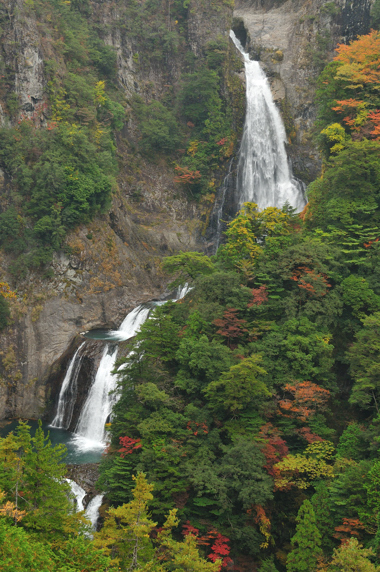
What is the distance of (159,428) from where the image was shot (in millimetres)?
15391

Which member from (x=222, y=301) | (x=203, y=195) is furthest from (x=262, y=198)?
(x=222, y=301)

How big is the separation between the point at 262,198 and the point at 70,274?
16309mm

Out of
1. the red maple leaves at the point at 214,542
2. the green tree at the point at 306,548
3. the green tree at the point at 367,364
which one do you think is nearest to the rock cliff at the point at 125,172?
the red maple leaves at the point at 214,542

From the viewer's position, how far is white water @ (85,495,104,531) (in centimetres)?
1723

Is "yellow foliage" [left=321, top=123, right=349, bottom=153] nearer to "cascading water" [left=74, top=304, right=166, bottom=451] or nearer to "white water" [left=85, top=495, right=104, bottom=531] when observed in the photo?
"cascading water" [left=74, top=304, right=166, bottom=451]

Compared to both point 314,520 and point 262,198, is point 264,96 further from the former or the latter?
point 314,520

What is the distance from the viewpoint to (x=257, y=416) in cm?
1606

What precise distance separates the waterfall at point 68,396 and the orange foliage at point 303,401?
46.2 feet

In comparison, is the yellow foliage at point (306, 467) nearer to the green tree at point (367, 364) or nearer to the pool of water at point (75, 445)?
the green tree at point (367, 364)

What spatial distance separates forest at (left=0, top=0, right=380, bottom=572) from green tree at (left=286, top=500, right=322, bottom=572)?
0.04 m

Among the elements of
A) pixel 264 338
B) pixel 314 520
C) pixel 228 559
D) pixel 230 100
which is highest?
pixel 230 100

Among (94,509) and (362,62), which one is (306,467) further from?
(362,62)

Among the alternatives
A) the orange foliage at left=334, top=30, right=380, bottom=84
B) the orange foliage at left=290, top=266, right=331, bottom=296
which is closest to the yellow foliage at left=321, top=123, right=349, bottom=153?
the orange foliage at left=334, top=30, right=380, bottom=84

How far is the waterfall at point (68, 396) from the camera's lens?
2650 centimetres
